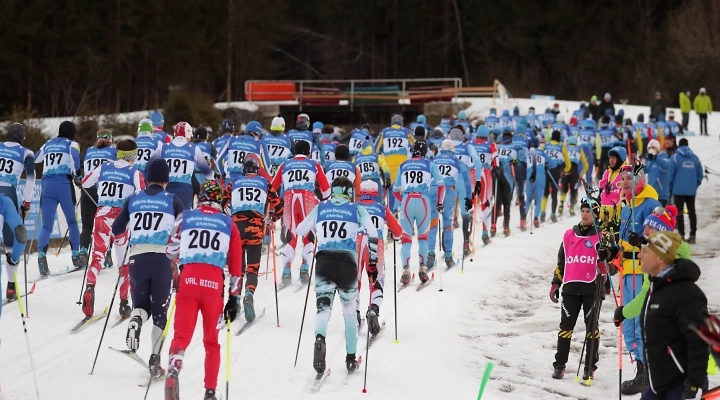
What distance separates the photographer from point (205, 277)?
8.27 m

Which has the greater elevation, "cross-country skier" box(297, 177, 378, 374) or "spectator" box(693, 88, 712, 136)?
"spectator" box(693, 88, 712, 136)

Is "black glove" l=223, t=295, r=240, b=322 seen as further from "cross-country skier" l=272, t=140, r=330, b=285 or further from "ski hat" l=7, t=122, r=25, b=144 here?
"ski hat" l=7, t=122, r=25, b=144

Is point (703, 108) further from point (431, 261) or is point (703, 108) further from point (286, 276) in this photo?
point (286, 276)

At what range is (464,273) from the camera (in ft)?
50.5

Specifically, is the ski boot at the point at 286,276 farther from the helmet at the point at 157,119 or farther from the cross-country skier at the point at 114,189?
the helmet at the point at 157,119

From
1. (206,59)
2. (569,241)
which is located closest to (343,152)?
(569,241)

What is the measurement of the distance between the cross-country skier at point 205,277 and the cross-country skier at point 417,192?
224 inches

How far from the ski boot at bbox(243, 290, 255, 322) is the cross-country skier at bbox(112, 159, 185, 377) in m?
2.28

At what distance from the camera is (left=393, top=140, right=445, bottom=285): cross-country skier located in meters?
14.1

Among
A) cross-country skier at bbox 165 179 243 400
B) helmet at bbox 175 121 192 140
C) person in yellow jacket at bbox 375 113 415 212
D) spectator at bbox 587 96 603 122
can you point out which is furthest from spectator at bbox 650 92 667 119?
cross-country skier at bbox 165 179 243 400

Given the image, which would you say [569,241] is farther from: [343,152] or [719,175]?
[719,175]

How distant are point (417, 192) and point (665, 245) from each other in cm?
754

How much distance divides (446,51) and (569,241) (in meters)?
52.1

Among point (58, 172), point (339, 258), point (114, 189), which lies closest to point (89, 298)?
point (114, 189)
